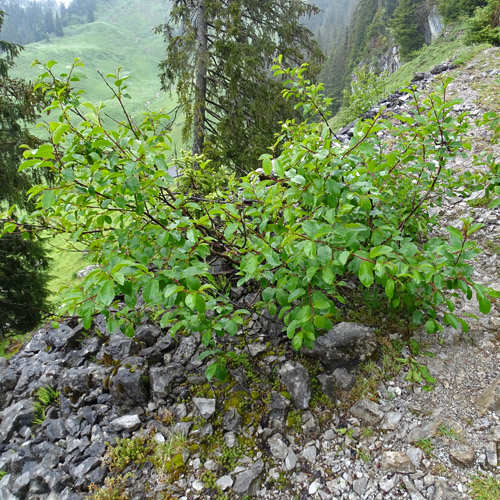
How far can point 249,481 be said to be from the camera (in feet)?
9.39

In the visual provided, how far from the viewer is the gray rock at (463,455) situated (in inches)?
101

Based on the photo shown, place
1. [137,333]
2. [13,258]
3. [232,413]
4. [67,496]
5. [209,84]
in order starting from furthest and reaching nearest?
[209,84], [13,258], [137,333], [232,413], [67,496]

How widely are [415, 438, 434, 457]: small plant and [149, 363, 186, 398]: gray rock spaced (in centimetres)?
270

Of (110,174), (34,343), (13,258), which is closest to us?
(110,174)

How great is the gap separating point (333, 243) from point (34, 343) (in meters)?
6.05

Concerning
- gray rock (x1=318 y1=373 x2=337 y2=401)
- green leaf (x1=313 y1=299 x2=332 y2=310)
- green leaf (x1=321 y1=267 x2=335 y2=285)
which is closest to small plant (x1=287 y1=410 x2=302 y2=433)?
gray rock (x1=318 y1=373 x2=337 y2=401)

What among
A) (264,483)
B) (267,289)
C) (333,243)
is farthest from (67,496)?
(333,243)

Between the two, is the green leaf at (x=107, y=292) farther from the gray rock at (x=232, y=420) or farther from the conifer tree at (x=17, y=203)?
the conifer tree at (x=17, y=203)

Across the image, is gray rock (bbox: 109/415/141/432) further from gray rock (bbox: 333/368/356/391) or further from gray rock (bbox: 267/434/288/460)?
gray rock (bbox: 333/368/356/391)

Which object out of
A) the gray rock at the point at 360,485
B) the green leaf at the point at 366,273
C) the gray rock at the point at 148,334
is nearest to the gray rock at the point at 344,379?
the gray rock at the point at 360,485

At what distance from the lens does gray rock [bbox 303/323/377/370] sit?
3.55 m

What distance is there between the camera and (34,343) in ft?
18.3

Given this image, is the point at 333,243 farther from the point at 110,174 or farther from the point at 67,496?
the point at 67,496

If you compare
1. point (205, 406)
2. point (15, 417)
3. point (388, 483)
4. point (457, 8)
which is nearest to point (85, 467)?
point (205, 406)
